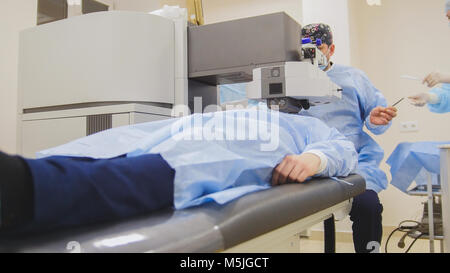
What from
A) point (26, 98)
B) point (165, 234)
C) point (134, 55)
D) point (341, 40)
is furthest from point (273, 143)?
point (341, 40)

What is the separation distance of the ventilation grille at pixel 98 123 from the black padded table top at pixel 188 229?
95cm

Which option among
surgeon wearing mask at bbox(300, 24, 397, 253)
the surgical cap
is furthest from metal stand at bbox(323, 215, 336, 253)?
the surgical cap

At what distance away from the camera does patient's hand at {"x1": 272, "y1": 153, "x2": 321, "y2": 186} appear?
0.89 m

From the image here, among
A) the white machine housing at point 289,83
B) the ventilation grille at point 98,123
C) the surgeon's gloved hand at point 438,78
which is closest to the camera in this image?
the white machine housing at point 289,83

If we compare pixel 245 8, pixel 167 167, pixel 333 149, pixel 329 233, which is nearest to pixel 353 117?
pixel 329 233

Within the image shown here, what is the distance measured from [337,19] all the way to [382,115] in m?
1.34

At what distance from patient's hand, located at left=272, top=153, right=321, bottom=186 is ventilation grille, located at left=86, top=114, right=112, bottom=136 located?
0.88 meters

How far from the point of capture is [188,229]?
0.54 m

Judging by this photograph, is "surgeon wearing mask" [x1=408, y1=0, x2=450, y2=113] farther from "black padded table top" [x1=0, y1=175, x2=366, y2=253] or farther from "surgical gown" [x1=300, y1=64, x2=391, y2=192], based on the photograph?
"black padded table top" [x1=0, y1=175, x2=366, y2=253]

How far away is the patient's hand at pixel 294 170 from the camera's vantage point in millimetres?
888

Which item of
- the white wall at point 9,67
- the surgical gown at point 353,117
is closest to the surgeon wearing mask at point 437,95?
the surgical gown at point 353,117

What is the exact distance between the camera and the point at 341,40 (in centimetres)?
282

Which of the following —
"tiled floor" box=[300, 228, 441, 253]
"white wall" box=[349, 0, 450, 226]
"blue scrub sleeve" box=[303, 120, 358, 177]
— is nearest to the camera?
"blue scrub sleeve" box=[303, 120, 358, 177]

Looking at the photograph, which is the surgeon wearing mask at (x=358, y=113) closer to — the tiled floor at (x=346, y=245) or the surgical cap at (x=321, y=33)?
the surgical cap at (x=321, y=33)
